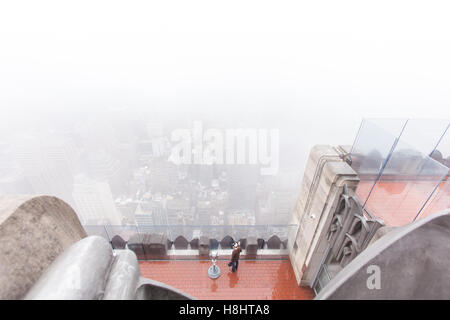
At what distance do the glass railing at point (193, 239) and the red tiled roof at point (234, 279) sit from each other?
0.26m

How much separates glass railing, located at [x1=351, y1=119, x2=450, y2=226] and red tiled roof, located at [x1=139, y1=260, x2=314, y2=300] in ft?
13.7

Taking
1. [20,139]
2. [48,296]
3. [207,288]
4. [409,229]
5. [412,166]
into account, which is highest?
[409,229]

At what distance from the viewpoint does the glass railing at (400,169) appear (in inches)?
148

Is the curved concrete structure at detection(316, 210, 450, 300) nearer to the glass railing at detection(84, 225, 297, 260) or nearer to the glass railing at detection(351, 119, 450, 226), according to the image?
the glass railing at detection(351, 119, 450, 226)

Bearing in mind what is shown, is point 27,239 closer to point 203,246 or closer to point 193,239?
point 203,246

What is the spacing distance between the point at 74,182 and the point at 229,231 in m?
30.0

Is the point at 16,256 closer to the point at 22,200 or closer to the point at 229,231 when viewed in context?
the point at 22,200

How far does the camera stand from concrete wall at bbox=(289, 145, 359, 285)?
5090 millimetres

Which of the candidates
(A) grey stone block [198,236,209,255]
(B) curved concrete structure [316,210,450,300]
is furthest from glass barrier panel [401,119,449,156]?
(A) grey stone block [198,236,209,255]

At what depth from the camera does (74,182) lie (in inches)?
1109

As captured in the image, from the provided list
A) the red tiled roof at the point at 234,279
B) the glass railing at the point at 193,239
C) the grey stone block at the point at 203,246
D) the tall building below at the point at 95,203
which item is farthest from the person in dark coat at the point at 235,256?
the tall building below at the point at 95,203

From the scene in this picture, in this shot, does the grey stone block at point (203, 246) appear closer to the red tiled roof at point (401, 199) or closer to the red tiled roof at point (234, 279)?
the red tiled roof at point (234, 279)

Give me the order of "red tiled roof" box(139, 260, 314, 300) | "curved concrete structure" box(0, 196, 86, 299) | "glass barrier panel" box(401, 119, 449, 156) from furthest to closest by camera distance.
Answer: "red tiled roof" box(139, 260, 314, 300), "glass barrier panel" box(401, 119, 449, 156), "curved concrete structure" box(0, 196, 86, 299)
